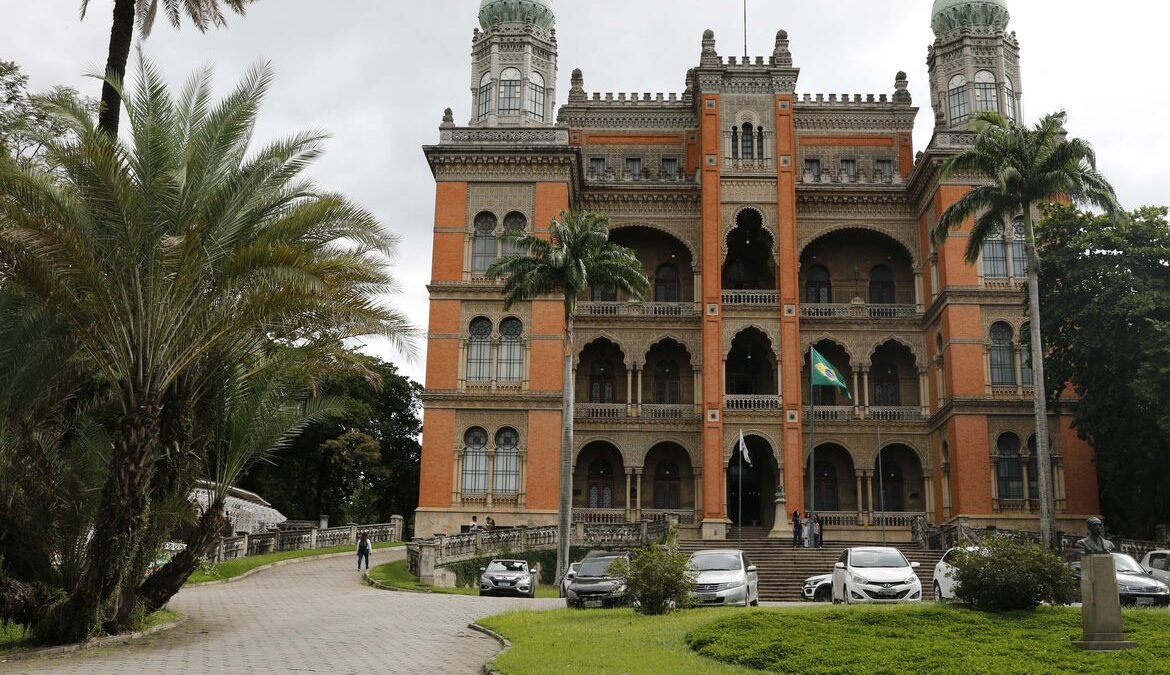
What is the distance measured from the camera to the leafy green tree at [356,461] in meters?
54.9

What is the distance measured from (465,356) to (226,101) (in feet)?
79.7

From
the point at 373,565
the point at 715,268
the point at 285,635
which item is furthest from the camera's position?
the point at 715,268

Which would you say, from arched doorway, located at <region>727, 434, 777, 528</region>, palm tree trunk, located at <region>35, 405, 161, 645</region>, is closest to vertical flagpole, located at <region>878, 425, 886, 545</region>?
arched doorway, located at <region>727, 434, 777, 528</region>

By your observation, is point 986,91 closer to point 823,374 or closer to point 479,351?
point 823,374

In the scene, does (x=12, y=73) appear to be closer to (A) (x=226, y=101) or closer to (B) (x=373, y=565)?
(A) (x=226, y=101)

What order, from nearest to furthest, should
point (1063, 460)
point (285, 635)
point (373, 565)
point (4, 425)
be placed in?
point (4, 425)
point (285, 635)
point (373, 565)
point (1063, 460)

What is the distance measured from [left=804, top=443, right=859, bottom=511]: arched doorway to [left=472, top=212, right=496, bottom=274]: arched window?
15.7 meters

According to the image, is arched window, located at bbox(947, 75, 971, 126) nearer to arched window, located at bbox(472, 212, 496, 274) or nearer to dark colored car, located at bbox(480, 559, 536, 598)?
arched window, located at bbox(472, 212, 496, 274)

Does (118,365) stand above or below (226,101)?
below

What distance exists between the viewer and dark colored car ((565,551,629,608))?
852 inches

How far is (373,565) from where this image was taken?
36.4 m

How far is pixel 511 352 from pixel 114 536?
25.9 meters

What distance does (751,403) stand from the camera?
1699 inches

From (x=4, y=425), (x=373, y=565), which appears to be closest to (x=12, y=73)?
(x=4, y=425)
